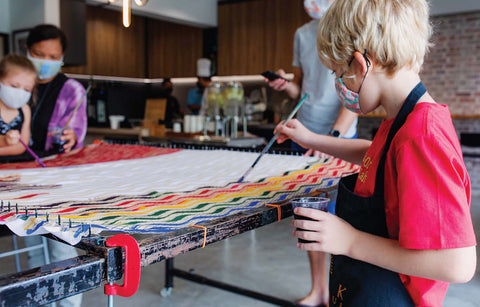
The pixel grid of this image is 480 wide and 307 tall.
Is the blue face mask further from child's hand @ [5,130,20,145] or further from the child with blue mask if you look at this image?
child's hand @ [5,130,20,145]

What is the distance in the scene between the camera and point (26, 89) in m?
2.04

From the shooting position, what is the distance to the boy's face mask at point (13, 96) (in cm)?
200

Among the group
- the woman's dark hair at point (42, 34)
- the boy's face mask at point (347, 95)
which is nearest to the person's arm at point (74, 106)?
the woman's dark hair at point (42, 34)

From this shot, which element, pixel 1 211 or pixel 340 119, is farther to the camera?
pixel 340 119

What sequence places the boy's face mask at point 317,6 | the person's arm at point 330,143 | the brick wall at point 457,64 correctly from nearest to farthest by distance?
the person's arm at point 330,143, the boy's face mask at point 317,6, the brick wall at point 457,64

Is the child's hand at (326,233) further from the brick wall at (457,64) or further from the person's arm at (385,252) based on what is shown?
the brick wall at (457,64)

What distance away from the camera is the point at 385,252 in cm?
76

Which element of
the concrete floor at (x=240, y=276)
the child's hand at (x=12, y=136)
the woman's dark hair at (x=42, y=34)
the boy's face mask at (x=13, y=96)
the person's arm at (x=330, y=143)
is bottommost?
the concrete floor at (x=240, y=276)

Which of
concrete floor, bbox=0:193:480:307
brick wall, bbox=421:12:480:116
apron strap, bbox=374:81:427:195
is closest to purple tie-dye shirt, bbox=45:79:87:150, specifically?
concrete floor, bbox=0:193:480:307

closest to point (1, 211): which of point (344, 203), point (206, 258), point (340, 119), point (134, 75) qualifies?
point (344, 203)

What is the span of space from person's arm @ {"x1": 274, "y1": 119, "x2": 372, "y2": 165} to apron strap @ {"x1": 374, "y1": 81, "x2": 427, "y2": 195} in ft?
1.42

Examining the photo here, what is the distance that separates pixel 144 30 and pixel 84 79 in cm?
136

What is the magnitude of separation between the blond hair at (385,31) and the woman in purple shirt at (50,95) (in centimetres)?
168

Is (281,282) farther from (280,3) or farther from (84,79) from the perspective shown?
(84,79)
